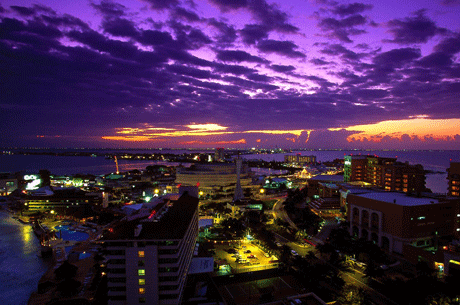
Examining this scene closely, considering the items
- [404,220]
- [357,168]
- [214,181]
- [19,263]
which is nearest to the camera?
[404,220]

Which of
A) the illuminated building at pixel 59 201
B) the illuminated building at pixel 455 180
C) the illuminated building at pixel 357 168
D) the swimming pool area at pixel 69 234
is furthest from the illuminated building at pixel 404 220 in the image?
the illuminated building at pixel 59 201

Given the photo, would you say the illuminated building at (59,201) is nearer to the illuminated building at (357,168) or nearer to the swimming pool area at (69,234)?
the swimming pool area at (69,234)

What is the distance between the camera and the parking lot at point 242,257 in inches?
927

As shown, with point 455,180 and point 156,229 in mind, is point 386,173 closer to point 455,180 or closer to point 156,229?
point 455,180

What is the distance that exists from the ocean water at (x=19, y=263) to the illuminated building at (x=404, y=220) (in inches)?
1229

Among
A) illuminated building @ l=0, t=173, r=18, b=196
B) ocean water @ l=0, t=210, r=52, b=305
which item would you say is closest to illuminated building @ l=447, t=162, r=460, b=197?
ocean water @ l=0, t=210, r=52, b=305

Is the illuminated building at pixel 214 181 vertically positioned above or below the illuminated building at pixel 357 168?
below

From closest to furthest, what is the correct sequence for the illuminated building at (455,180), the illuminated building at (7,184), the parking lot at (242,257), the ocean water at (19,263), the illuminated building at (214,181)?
1. the ocean water at (19,263)
2. the parking lot at (242,257)
3. the illuminated building at (455,180)
4. the illuminated building at (214,181)
5. the illuminated building at (7,184)

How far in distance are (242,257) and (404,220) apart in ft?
48.5

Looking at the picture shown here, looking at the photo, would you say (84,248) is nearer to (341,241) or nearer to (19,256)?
(19,256)

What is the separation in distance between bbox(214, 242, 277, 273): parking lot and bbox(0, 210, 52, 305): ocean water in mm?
A: 16129

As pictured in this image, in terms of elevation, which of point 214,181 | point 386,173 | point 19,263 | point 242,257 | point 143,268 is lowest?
point 19,263

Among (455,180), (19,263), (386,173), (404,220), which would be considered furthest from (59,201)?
(455,180)

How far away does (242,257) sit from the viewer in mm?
25141
